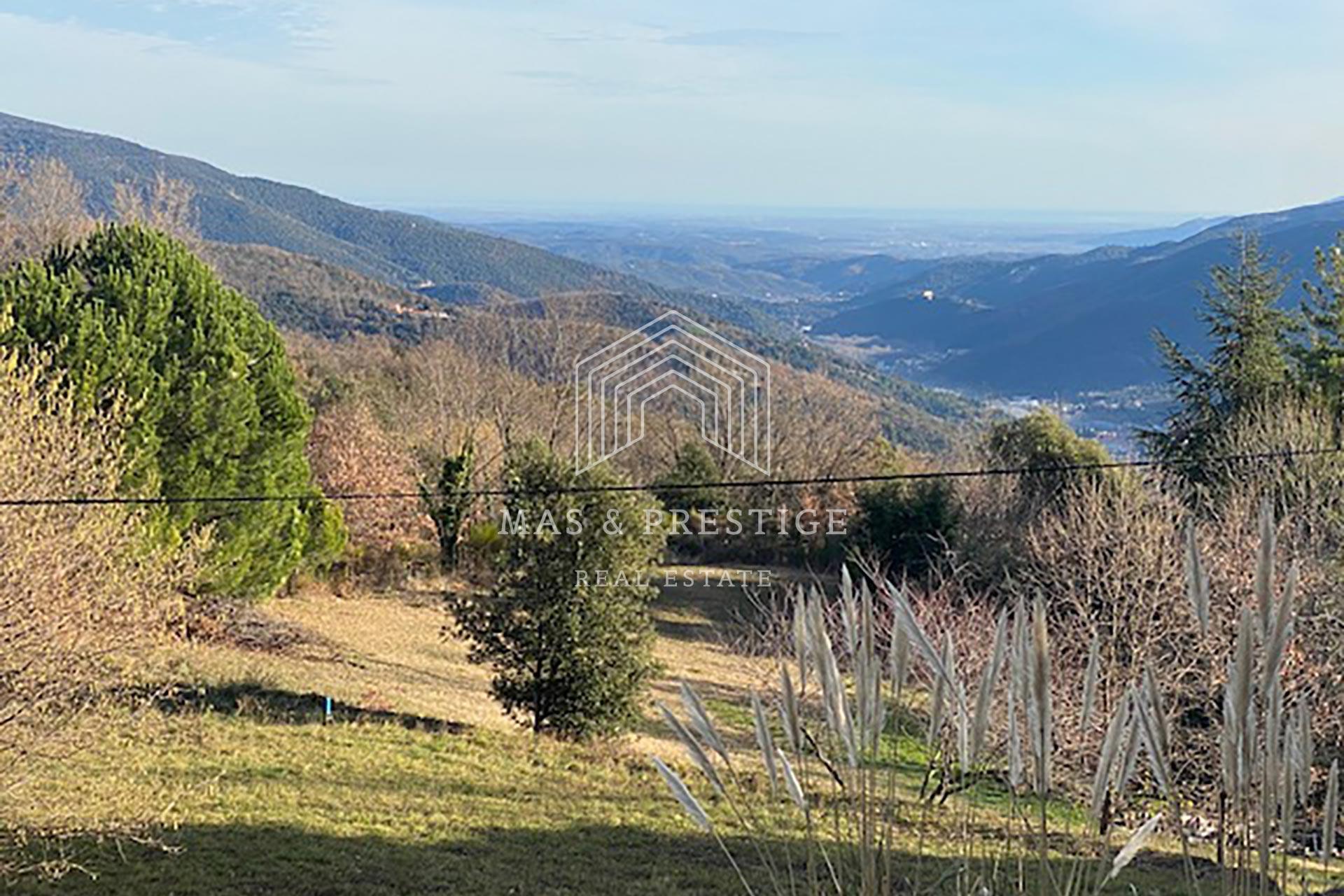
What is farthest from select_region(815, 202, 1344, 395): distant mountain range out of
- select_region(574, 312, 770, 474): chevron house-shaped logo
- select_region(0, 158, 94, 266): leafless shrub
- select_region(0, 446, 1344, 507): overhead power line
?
select_region(0, 158, 94, 266): leafless shrub

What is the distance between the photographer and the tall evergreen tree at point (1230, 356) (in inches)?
807

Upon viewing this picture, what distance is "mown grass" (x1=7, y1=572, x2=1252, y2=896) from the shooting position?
25.6ft

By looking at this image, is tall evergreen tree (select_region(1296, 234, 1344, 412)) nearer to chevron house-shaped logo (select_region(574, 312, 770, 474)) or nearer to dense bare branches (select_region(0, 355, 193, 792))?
chevron house-shaped logo (select_region(574, 312, 770, 474))

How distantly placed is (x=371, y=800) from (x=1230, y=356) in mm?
18042

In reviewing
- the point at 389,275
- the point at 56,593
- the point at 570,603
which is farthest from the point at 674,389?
the point at 389,275

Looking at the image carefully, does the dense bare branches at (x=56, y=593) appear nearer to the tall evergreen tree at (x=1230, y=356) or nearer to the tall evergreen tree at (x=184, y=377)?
the tall evergreen tree at (x=184, y=377)

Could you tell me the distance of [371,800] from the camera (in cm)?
1000

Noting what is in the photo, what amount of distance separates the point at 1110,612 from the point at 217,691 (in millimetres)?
9848

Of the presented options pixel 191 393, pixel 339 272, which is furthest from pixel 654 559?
pixel 339 272

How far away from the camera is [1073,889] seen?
5.67 feet

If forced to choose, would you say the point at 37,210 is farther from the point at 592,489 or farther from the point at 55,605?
the point at 55,605

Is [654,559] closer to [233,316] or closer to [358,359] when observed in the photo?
[233,316]

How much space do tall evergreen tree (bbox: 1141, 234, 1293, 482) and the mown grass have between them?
1041 cm

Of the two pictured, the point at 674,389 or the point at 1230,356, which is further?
the point at 674,389
